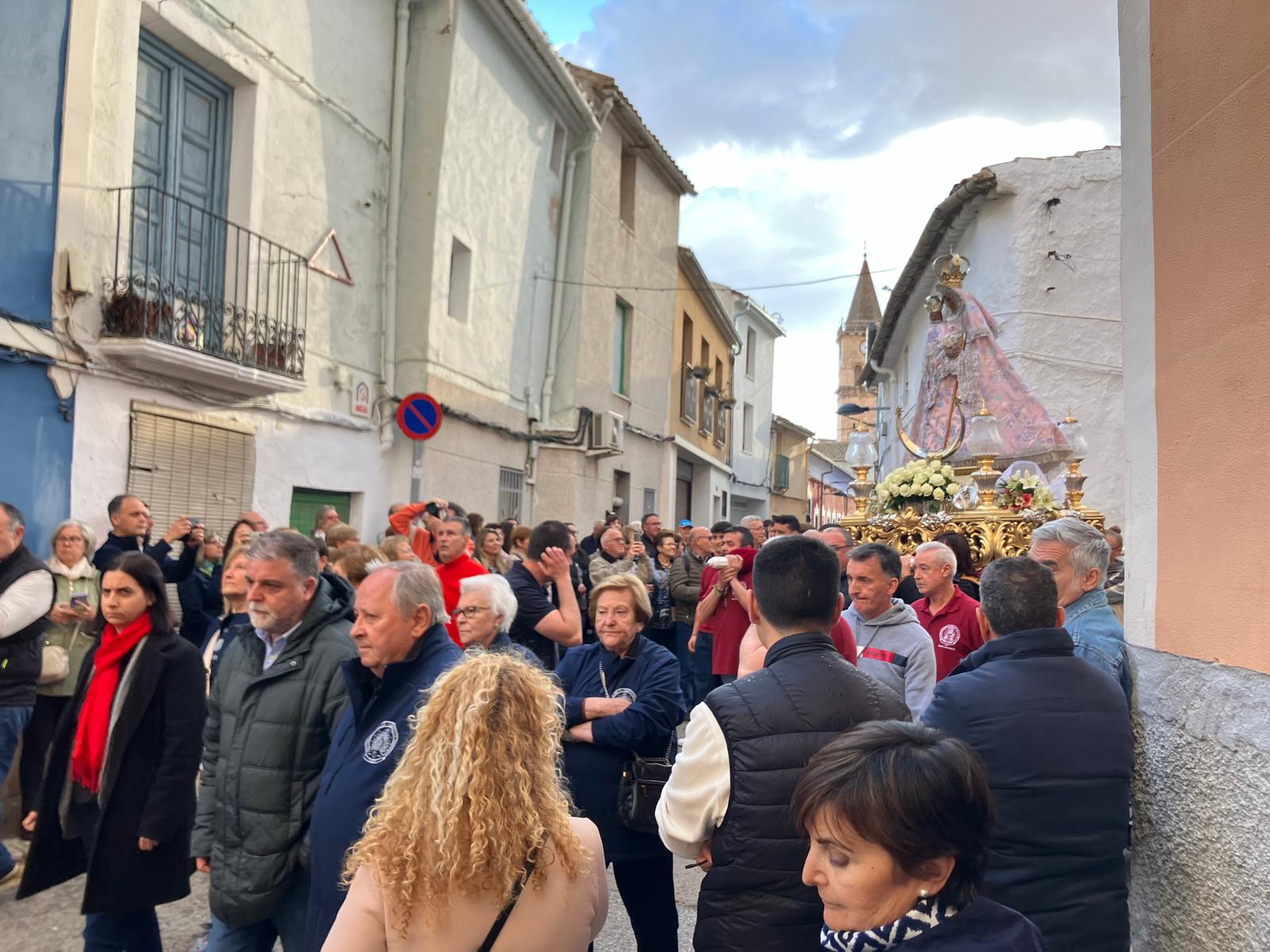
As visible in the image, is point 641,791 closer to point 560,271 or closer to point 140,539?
point 140,539

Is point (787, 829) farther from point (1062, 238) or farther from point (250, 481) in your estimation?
point (1062, 238)

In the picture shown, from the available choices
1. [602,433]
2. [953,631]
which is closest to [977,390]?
[953,631]

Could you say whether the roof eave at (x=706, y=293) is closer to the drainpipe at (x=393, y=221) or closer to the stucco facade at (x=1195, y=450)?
the drainpipe at (x=393, y=221)

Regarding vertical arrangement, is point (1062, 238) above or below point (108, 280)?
above

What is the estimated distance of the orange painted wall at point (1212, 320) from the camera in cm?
264

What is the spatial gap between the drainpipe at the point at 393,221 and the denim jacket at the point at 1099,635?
909cm

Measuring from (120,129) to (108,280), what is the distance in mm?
1191

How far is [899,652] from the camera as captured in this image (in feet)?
14.1

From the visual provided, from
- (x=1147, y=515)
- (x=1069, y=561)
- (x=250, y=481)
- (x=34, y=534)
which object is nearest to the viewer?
(x=1147, y=515)

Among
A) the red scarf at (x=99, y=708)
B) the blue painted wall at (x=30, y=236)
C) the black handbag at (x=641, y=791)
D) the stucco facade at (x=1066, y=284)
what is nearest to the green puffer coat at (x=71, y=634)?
the blue painted wall at (x=30, y=236)

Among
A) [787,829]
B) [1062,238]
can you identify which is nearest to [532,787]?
[787,829]

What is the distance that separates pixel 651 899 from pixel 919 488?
4.62m

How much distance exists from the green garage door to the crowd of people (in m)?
5.20

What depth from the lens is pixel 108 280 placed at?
7488mm
